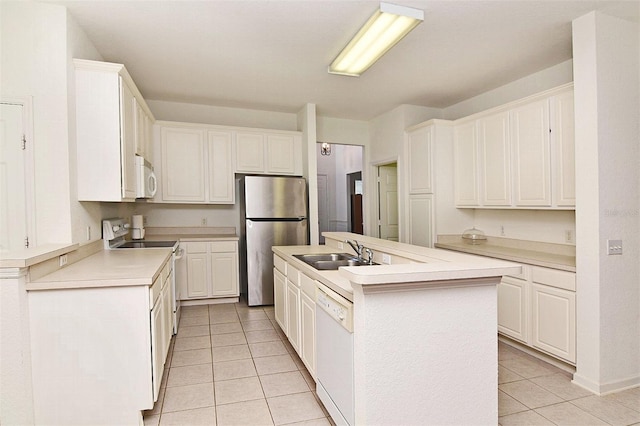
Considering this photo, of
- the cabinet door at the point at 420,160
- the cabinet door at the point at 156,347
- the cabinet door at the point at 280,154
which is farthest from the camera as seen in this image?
the cabinet door at the point at 280,154

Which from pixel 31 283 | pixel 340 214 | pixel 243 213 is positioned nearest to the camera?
pixel 31 283

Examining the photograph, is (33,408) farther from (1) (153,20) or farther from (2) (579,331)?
(2) (579,331)

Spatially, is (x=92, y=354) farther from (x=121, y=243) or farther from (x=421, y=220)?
(x=421, y=220)

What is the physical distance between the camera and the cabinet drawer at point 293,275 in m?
2.81

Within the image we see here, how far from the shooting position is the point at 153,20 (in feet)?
8.87

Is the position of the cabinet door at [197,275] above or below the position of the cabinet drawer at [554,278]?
below

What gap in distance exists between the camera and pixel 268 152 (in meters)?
5.05

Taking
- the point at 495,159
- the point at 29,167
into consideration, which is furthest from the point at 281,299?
the point at 495,159

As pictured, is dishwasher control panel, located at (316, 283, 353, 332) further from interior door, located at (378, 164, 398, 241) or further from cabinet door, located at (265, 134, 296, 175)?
interior door, located at (378, 164, 398, 241)

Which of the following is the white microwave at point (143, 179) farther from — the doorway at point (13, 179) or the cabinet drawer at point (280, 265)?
the cabinet drawer at point (280, 265)

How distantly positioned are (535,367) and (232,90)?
165 inches

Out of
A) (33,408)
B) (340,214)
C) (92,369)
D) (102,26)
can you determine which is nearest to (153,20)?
(102,26)

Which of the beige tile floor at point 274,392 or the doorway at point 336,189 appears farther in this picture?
the doorway at point 336,189

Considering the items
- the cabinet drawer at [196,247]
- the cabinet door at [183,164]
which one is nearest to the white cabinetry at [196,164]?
the cabinet door at [183,164]
